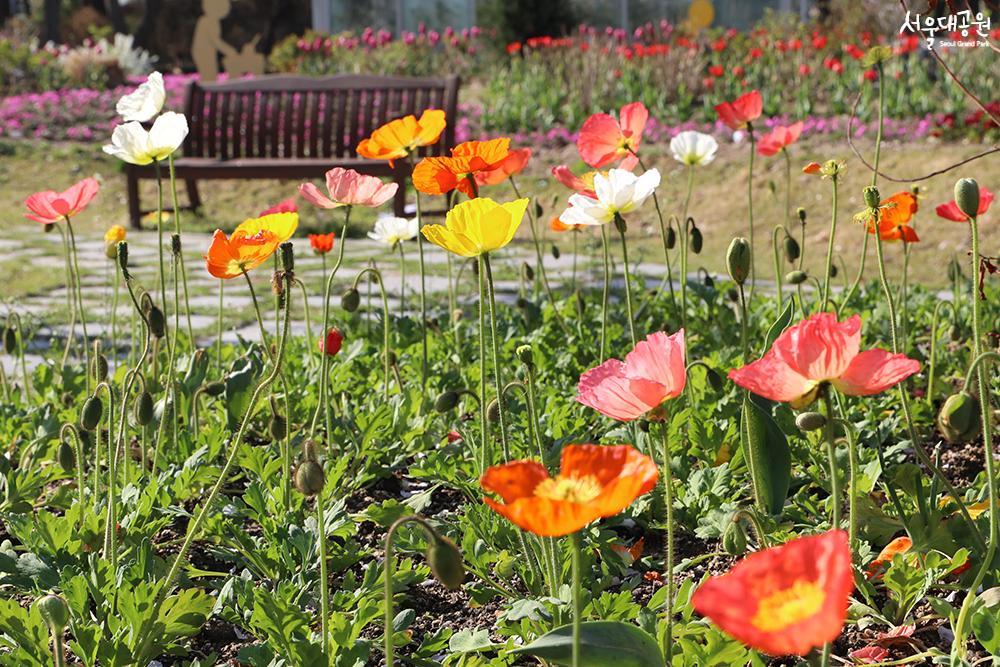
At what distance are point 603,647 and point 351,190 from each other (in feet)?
3.38

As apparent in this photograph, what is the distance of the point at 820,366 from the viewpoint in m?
1.13

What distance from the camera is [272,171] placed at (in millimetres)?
7523

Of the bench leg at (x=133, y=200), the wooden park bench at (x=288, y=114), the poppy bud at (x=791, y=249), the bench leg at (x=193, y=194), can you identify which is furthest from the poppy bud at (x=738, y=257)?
the bench leg at (x=193, y=194)

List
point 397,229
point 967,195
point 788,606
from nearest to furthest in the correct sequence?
1. point 788,606
2. point 967,195
3. point 397,229

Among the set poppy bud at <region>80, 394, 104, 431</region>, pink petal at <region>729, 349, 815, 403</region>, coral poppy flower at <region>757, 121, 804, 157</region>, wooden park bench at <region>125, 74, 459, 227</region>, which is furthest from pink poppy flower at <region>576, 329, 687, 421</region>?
wooden park bench at <region>125, 74, 459, 227</region>

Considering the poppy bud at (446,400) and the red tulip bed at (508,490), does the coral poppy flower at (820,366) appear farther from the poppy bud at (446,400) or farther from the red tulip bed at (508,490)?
the poppy bud at (446,400)

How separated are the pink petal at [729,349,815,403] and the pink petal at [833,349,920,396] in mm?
37

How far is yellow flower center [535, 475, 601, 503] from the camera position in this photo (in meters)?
0.96

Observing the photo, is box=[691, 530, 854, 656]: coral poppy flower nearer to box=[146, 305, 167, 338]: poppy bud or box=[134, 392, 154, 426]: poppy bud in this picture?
box=[134, 392, 154, 426]: poppy bud

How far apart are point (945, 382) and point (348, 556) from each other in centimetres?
151

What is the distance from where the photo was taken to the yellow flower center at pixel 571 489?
3.14 feet

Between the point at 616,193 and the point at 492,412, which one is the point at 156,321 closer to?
the point at 492,412

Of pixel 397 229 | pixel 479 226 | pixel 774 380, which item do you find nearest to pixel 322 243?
pixel 397 229

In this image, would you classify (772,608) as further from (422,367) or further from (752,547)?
(422,367)
